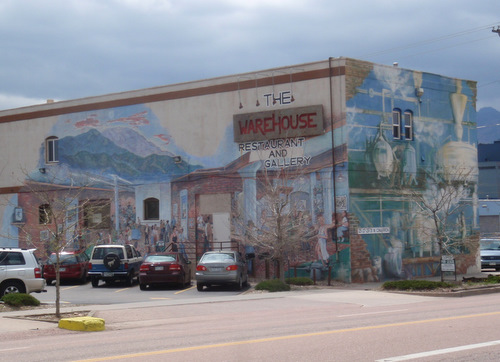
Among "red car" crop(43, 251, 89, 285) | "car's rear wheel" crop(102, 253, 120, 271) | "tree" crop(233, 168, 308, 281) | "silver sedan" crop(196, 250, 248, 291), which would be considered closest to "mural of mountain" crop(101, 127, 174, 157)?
"tree" crop(233, 168, 308, 281)

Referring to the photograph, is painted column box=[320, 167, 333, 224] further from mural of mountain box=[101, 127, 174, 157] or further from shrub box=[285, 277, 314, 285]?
mural of mountain box=[101, 127, 174, 157]

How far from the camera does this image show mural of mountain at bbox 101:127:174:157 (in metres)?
34.8

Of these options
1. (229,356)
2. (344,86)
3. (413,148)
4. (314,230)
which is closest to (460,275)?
(413,148)

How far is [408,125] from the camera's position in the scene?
32188mm

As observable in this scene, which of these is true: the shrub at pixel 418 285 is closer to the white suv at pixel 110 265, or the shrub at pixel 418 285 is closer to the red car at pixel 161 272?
the red car at pixel 161 272

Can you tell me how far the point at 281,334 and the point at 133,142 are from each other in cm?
2396

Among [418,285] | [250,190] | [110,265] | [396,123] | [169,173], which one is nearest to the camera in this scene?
[418,285]

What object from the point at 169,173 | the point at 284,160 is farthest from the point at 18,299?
the point at 169,173

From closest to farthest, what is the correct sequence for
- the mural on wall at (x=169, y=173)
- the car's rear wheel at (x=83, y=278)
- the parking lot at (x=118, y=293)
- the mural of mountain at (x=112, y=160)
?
the parking lot at (x=118, y=293) → the mural on wall at (x=169, y=173) → the car's rear wheel at (x=83, y=278) → the mural of mountain at (x=112, y=160)

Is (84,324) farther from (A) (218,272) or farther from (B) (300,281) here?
(B) (300,281)

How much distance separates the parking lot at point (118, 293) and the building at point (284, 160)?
7.83ft

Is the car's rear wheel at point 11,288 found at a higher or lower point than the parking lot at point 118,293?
higher

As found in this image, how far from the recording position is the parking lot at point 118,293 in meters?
23.4

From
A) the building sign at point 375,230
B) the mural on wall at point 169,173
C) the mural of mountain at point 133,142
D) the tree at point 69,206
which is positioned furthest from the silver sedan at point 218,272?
the tree at point 69,206
